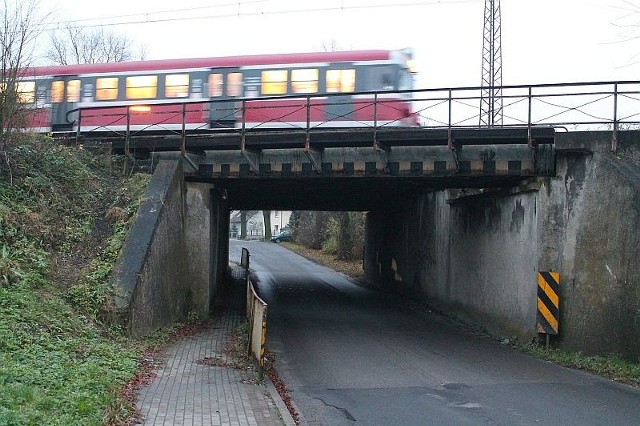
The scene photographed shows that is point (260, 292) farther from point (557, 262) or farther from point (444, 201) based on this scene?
point (557, 262)

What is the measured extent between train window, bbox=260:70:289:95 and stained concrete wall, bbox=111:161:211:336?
234 inches

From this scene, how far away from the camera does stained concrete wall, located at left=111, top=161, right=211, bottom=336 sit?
12.4m

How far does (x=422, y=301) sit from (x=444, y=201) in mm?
4183

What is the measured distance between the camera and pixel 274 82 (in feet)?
74.7

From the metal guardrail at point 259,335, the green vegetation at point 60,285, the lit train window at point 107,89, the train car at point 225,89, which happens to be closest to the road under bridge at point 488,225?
the green vegetation at point 60,285

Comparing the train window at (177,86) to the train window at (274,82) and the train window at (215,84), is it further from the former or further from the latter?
the train window at (274,82)

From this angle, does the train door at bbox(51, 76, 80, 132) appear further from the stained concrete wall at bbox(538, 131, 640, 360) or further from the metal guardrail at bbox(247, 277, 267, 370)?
the stained concrete wall at bbox(538, 131, 640, 360)

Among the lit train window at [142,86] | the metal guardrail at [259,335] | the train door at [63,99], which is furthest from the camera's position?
the train door at [63,99]

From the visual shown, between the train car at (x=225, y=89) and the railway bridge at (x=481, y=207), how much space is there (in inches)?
90.0

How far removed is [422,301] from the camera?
2436 cm

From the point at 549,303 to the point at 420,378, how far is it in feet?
15.3

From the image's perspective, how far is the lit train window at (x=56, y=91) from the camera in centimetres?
2455

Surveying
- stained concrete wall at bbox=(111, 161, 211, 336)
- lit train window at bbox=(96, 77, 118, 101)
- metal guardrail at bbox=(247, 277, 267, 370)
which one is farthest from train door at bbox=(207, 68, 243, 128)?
metal guardrail at bbox=(247, 277, 267, 370)

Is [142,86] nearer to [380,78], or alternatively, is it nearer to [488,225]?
[380,78]
